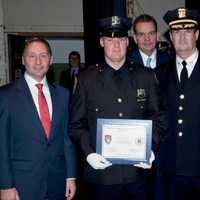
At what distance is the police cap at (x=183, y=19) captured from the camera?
218 cm

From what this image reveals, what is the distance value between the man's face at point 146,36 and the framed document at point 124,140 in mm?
915

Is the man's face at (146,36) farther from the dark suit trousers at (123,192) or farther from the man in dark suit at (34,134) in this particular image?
the dark suit trousers at (123,192)

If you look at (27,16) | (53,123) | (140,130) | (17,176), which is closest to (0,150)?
(17,176)

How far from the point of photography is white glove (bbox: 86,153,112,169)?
1.95 m

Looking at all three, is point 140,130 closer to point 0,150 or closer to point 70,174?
point 70,174

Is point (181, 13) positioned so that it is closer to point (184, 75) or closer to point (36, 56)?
point (184, 75)

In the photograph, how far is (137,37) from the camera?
9.19ft

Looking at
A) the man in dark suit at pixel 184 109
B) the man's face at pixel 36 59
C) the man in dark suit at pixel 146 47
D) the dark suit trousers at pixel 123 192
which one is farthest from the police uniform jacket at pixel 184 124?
the man's face at pixel 36 59

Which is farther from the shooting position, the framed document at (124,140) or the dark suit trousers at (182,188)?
the dark suit trousers at (182,188)

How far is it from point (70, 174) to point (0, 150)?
439 millimetres

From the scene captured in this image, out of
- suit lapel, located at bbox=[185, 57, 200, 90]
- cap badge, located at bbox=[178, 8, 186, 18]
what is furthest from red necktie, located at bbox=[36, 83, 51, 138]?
cap badge, located at bbox=[178, 8, 186, 18]

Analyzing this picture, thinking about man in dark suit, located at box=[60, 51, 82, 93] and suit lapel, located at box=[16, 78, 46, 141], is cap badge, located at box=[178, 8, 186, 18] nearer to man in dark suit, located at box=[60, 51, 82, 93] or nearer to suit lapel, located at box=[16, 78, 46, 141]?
suit lapel, located at box=[16, 78, 46, 141]

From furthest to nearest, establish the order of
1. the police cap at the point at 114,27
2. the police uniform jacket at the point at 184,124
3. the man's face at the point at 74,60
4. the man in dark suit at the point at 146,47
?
the man's face at the point at 74,60 → the man in dark suit at the point at 146,47 → the police uniform jacket at the point at 184,124 → the police cap at the point at 114,27

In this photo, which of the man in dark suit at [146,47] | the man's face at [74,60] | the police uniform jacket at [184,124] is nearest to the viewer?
the police uniform jacket at [184,124]
